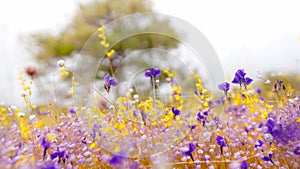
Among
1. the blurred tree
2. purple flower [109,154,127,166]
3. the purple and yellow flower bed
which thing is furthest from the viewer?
the blurred tree

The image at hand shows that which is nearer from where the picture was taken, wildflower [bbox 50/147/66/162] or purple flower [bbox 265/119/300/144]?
wildflower [bbox 50/147/66/162]

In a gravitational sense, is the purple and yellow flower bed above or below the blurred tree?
below

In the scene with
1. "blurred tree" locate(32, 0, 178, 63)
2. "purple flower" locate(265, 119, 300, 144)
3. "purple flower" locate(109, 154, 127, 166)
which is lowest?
"purple flower" locate(109, 154, 127, 166)

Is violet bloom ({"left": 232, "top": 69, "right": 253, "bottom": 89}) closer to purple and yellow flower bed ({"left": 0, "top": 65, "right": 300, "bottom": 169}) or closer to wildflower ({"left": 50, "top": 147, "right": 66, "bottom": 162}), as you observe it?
purple and yellow flower bed ({"left": 0, "top": 65, "right": 300, "bottom": 169})

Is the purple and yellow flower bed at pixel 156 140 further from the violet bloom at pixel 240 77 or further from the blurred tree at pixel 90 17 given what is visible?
the blurred tree at pixel 90 17

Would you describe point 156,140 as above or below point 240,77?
below

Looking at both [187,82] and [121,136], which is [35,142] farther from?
[187,82]

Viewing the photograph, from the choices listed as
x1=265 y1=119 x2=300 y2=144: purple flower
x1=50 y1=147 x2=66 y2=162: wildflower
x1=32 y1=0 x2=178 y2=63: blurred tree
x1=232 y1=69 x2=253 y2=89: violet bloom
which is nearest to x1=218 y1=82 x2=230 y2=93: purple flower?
x1=232 y1=69 x2=253 y2=89: violet bloom

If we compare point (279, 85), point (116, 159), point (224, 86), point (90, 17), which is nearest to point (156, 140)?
point (224, 86)

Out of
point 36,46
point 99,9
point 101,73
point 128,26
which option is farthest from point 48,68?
point 128,26

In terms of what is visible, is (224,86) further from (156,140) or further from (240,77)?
(156,140)

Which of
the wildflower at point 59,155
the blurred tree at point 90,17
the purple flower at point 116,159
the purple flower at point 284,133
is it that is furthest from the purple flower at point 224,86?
the blurred tree at point 90,17

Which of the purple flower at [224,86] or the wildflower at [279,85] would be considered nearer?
the purple flower at [224,86]
